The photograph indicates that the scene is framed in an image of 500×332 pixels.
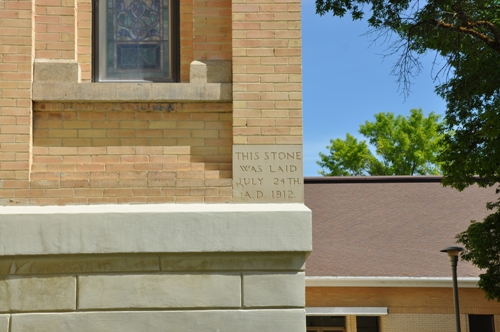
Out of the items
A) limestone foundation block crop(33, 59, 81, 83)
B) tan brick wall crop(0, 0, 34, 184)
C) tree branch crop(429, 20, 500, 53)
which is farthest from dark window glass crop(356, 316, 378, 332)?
tan brick wall crop(0, 0, 34, 184)

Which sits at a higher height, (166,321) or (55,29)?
(55,29)

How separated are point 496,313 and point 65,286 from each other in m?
19.2

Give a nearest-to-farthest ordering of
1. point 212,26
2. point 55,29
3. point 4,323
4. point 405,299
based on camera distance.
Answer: point 4,323, point 55,29, point 212,26, point 405,299

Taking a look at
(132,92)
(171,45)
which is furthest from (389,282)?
(132,92)

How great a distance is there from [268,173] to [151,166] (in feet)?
3.27

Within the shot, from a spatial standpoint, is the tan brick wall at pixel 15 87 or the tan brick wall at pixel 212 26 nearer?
the tan brick wall at pixel 15 87

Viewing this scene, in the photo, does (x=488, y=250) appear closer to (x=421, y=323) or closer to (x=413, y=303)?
(x=413, y=303)

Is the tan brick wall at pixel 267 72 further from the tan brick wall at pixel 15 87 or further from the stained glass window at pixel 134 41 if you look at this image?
the tan brick wall at pixel 15 87

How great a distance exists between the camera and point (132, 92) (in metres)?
6.69

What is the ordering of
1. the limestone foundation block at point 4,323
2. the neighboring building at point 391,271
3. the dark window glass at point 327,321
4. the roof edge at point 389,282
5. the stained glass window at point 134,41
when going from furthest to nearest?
the dark window glass at point 327,321 → the neighboring building at point 391,271 → the roof edge at point 389,282 → the stained glass window at point 134,41 → the limestone foundation block at point 4,323

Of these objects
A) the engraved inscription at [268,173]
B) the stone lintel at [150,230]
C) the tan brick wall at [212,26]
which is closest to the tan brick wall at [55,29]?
the tan brick wall at [212,26]

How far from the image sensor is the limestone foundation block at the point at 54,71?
6676 millimetres

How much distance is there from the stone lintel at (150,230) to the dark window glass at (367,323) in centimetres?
1775

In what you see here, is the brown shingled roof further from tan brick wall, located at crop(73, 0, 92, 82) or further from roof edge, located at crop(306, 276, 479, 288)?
tan brick wall, located at crop(73, 0, 92, 82)
